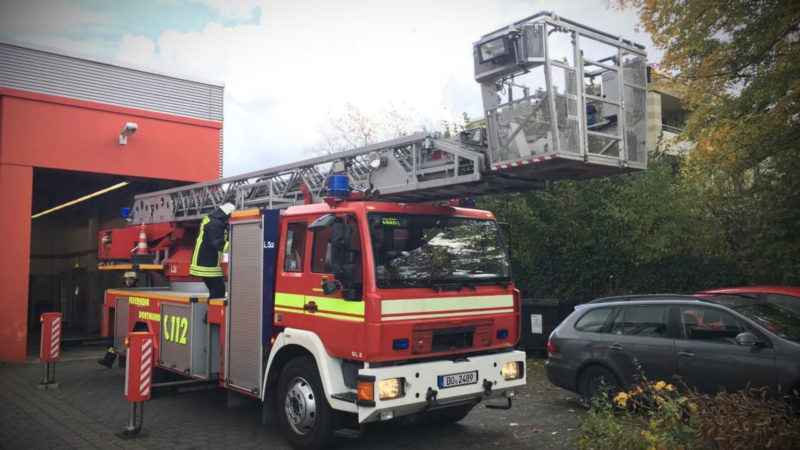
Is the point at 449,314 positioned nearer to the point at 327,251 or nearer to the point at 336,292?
the point at 336,292

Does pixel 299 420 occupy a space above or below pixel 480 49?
below

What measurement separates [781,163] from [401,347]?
25.0 ft

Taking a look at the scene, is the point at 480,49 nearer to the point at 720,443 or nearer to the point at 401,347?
the point at 401,347

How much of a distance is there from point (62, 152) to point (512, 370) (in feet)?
37.9

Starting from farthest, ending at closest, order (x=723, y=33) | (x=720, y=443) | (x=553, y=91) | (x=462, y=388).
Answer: (x=723, y=33)
(x=462, y=388)
(x=553, y=91)
(x=720, y=443)

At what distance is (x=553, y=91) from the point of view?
18.8ft

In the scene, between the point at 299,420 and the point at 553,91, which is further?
the point at 299,420

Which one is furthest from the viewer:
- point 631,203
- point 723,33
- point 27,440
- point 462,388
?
point 631,203

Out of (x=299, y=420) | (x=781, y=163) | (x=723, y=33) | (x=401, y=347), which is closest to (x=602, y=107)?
(x=401, y=347)

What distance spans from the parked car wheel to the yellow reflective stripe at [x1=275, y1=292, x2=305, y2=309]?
3.83 metres

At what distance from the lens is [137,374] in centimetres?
692

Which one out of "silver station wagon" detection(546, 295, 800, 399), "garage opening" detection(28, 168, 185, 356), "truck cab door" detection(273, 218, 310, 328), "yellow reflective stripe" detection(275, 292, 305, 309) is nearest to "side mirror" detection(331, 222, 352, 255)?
"truck cab door" detection(273, 218, 310, 328)

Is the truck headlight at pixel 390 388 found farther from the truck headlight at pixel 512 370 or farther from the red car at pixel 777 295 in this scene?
the red car at pixel 777 295

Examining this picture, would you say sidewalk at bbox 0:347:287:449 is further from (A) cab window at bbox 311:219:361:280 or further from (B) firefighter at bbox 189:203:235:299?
(A) cab window at bbox 311:219:361:280
